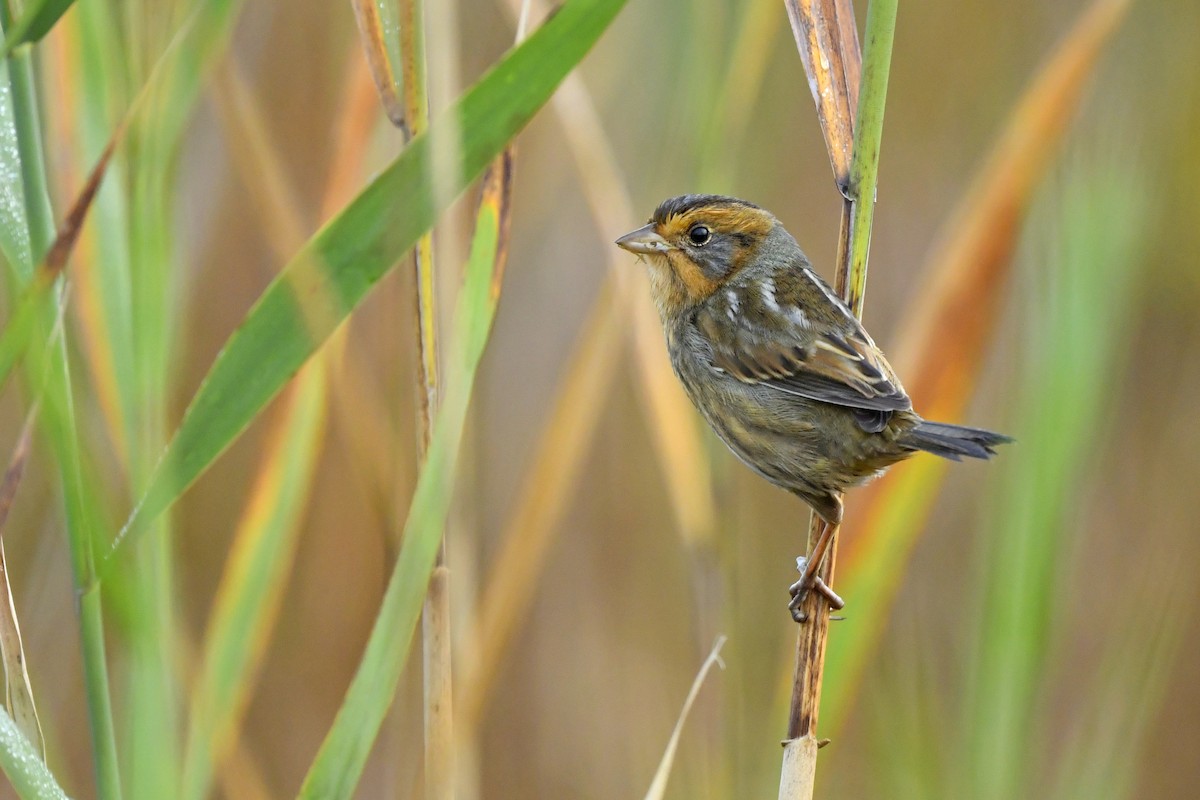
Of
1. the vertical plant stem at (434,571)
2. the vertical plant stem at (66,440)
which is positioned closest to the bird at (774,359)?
the vertical plant stem at (434,571)

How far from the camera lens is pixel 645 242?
7.22ft

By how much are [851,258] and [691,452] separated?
0.52 metres

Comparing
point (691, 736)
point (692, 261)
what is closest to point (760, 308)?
point (692, 261)

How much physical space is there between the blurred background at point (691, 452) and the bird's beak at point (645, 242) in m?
0.04

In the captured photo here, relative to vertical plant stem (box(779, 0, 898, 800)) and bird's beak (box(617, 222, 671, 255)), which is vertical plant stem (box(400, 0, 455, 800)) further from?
bird's beak (box(617, 222, 671, 255))

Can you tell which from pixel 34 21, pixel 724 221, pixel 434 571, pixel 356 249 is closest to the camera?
pixel 34 21

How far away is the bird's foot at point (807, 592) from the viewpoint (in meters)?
1.69

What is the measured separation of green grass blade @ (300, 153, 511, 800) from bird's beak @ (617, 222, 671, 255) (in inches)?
31.1

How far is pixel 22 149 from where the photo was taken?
1119mm

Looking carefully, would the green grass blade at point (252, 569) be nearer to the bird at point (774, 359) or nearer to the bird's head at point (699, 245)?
the bird at point (774, 359)

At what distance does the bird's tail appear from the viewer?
1.65m

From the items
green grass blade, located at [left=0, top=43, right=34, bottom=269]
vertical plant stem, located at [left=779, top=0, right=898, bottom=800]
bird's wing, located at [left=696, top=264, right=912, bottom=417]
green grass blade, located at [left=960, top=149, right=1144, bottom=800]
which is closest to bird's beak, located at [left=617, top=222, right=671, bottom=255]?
bird's wing, located at [left=696, top=264, right=912, bottom=417]

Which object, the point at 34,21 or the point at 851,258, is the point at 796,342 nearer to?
the point at 851,258

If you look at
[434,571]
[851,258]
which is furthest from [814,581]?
[434,571]
